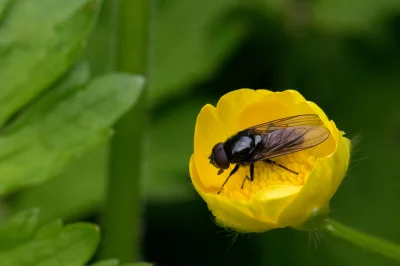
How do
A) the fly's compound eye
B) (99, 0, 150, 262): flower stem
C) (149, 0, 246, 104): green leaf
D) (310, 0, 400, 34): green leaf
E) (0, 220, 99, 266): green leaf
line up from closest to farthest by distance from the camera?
the fly's compound eye
(0, 220, 99, 266): green leaf
(99, 0, 150, 262): flower stem
(149, 0, 246, 104): green leaf
(310, 0, 400, 34): green leaf

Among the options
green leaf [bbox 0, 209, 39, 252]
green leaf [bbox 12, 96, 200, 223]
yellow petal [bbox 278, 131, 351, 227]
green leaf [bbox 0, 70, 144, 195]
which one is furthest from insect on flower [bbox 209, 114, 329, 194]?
green leaf [bbox 12, 96, 200, 223]

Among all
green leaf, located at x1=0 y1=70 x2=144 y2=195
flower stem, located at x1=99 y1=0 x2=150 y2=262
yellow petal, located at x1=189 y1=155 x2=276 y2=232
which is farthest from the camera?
flower stem, located at x1=99 y1=0 x2=150 y2=262

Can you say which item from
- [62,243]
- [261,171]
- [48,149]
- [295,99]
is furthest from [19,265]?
[295,99]

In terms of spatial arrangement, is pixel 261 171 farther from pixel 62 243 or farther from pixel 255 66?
pixel 255 66

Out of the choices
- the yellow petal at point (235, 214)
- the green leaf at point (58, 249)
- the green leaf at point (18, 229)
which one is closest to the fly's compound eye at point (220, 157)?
the yellow petal at point (235, 214)

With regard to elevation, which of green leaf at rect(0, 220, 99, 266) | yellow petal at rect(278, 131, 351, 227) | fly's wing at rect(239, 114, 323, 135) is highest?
fly's wing at rect(239, 114, 323, 135)

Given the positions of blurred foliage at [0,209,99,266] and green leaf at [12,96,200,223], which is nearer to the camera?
blurred foliage at [0,209,99,266]

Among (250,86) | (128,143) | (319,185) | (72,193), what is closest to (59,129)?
(128,143)

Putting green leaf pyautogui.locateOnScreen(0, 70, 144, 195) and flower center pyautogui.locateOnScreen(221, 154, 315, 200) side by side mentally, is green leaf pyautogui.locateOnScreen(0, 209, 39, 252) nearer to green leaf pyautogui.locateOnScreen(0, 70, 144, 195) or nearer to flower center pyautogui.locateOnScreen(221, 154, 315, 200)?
green leaf pyautogui.locateOnScreen(0, 70, 144, 195)

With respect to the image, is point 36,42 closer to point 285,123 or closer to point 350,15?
point 285,123
